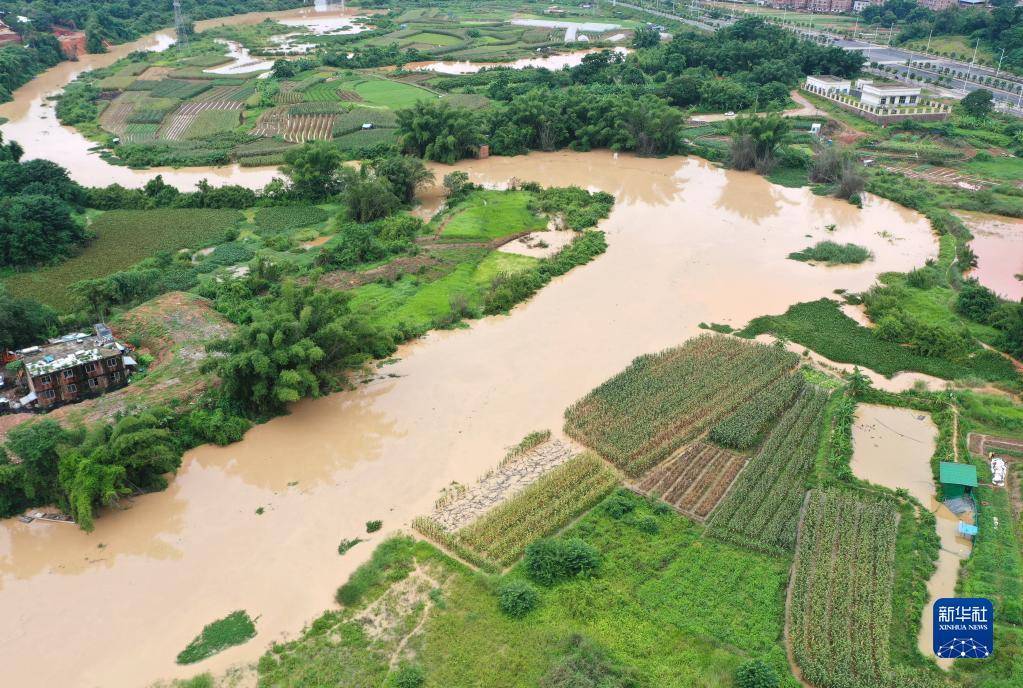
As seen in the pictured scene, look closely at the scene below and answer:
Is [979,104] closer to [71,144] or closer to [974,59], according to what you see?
[974,59]

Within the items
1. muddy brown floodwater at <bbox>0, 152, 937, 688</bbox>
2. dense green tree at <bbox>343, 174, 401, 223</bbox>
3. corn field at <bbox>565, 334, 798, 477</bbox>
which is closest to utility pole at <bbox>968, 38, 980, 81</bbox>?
muddy brown floodwater at <bbox>0, 152, 937, 688</bbox>

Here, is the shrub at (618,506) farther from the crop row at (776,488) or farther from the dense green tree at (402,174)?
the dense green tree at (402,174)

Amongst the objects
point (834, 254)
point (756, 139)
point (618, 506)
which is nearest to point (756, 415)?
point (618, 506)

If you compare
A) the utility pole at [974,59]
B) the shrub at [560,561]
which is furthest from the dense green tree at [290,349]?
the utility pole at [974,59]

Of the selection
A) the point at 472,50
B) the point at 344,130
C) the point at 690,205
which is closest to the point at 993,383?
the point at 690,205

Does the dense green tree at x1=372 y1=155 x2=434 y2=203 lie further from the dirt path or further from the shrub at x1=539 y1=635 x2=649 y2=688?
the shrub at x1=539 y1=635 x2=649 y2=688

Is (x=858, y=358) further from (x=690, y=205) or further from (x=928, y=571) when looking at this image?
(x=690, y=205)
